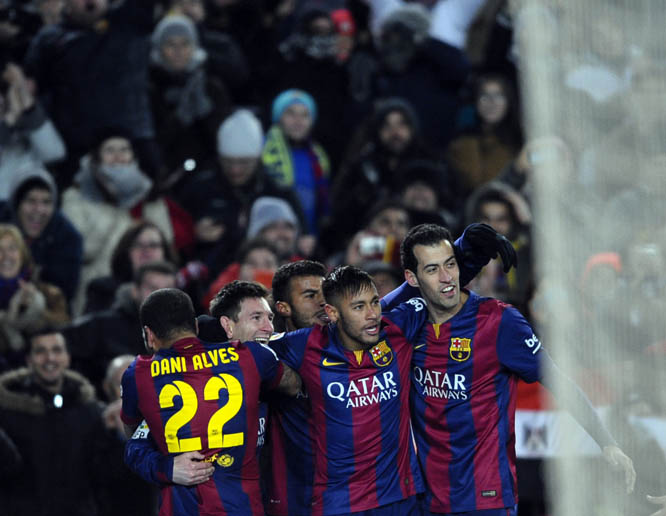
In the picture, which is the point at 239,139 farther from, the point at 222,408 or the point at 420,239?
the point at 222,408

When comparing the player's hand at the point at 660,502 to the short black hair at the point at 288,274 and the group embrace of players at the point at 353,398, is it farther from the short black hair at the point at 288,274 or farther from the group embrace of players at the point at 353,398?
the short black hair at the point at 288,274

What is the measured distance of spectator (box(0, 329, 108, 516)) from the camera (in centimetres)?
699

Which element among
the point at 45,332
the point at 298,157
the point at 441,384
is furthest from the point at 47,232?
the point at 441,384

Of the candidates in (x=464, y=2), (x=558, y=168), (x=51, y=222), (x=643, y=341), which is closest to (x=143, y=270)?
(x=51, y=222)

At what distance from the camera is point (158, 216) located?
8891 millimetres

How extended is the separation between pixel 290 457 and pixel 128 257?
121 inches

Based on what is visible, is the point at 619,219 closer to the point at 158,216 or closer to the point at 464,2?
the point at 158,216

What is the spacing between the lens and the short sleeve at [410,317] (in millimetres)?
5414

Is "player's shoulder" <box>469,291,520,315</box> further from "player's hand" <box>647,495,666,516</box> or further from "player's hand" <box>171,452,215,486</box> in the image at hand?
"player's hand" <box>171,452,215,486</box>

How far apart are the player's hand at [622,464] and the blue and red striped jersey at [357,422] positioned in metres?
0.79

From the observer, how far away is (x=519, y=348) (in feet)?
17.2

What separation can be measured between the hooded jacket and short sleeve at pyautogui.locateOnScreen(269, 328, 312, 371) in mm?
2143

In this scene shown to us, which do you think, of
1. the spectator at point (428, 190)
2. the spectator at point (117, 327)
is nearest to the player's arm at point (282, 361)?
the spectator at point (117, 327)

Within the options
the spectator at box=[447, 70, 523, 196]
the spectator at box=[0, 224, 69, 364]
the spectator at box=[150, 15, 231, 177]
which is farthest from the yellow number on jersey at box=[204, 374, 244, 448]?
the spectator at box=[447, 70, 523, 196]
